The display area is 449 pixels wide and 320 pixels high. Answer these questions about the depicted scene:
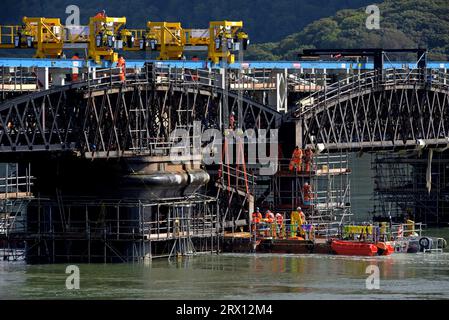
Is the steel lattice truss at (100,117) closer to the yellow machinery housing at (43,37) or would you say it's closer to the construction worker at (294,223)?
the construction worker at (294,223)

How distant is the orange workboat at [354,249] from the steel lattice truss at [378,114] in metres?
12.6

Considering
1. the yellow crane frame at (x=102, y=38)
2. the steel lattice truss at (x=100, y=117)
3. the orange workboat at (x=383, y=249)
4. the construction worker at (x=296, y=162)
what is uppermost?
the yellow crane frame at (x=102, y=38)

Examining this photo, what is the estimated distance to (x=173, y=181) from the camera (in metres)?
104

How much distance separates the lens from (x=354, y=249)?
4122 inches

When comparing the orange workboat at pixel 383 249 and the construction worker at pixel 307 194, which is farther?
the construction worker at pixel 307 194

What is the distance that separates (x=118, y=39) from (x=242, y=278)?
4693 cm

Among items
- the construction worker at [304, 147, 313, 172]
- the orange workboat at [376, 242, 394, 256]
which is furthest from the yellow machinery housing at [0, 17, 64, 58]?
the orange workboat at [376, 242, 394, 256]

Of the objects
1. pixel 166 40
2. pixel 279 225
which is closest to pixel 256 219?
pixel 279 225

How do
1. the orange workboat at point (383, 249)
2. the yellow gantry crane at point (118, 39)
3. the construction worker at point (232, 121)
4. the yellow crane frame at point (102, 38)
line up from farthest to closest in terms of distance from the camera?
the yellow gantry crane at point (118, 39) < the yellow crane frame at point (102, 38) < the construction worker at point (232, 121) < the orange workboat at point (383, 249)

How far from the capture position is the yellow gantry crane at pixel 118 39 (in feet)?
454

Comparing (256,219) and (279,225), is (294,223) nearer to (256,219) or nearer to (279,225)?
(279,225)

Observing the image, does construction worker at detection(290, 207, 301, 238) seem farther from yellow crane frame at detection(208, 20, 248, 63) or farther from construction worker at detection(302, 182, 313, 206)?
yellow crane frame at detection(208, 20, 248, 63)

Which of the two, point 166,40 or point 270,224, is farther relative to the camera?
point 166,40

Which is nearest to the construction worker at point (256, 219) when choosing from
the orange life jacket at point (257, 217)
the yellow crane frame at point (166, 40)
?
the orange life jacket at point (257, 217)
